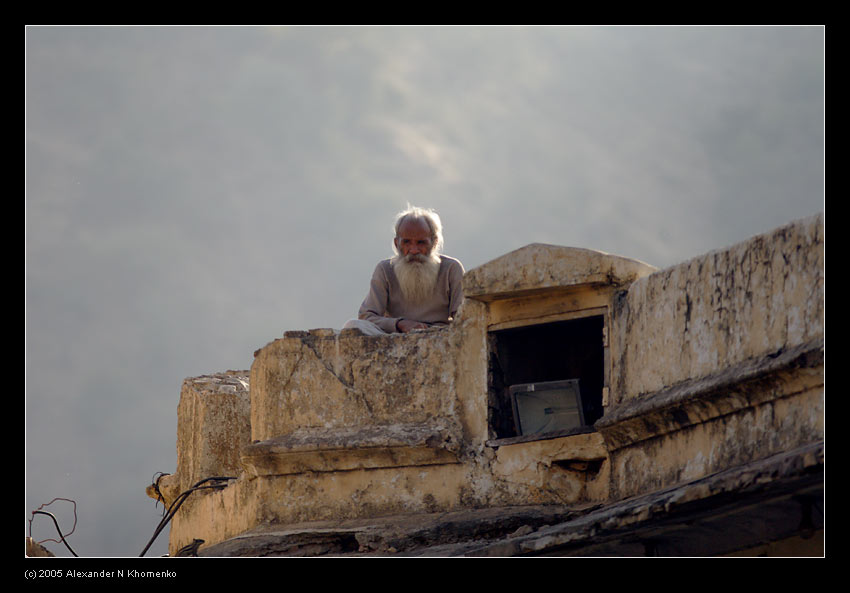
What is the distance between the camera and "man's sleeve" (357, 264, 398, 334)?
9354 millimetres

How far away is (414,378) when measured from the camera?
867 centimetres

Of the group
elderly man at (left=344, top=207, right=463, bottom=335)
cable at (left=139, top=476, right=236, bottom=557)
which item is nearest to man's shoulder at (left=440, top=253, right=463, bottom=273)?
elderly man at (left=344, top=207, right=463, bottom=335)

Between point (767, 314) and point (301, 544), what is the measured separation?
10.5 feet

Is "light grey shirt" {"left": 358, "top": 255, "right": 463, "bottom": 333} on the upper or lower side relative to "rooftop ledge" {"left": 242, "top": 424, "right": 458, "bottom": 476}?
upper

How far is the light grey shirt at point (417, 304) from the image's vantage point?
9414 mm

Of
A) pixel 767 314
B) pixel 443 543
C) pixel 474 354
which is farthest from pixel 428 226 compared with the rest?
pixel 767 314

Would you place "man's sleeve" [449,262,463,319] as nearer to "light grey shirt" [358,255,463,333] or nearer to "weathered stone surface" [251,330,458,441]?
"light grey shirt" [358,255,463,333]

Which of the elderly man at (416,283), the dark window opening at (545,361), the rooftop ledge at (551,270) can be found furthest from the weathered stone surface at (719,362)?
the elderly man at (416,283)

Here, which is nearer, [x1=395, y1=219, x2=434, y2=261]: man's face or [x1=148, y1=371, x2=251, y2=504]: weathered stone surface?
[x1=395, y1=219, x2=434, y2=261]: man's face

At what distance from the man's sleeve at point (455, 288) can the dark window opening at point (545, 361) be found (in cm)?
52

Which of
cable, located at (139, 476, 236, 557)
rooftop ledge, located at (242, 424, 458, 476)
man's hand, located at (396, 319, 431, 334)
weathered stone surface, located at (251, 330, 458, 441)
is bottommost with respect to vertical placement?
cable, located at (139, 476, 236, 557)

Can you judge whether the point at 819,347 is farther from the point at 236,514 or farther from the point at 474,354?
the point at 236,514

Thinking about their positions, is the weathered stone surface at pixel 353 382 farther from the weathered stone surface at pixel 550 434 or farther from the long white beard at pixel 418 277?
the long white beard at pixel 418 277

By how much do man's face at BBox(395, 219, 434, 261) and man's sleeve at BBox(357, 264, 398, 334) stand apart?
225mm
